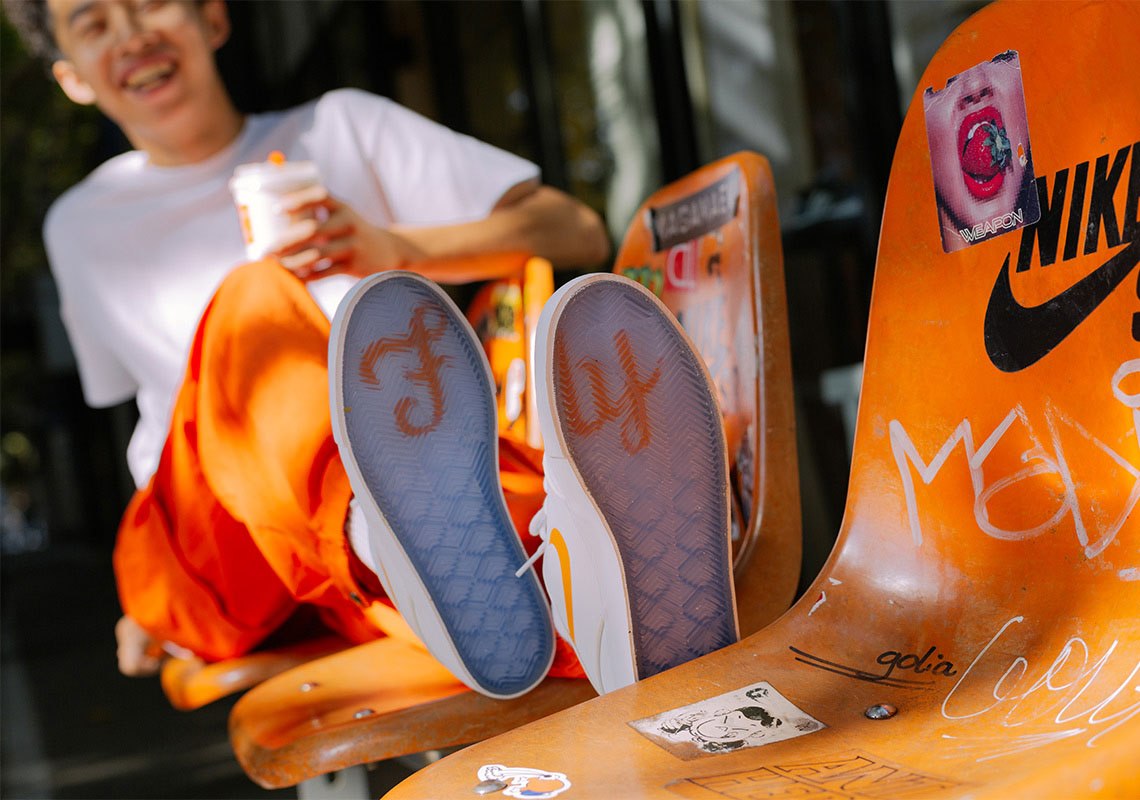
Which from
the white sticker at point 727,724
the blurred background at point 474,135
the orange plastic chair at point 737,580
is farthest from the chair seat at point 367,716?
the white sticker at point 727,724

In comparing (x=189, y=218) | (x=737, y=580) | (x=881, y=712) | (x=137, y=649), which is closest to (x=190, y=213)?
(x=189, y=218)

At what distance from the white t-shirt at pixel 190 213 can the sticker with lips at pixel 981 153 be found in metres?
0.92

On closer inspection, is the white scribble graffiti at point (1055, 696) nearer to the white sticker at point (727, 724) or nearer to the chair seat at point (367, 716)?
the white sticker at point (727, 724)

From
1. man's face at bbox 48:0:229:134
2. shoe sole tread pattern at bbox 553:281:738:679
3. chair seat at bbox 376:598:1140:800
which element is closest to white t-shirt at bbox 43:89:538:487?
man's face at bbox 48:0:229:134

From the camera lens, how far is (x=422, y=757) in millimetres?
859

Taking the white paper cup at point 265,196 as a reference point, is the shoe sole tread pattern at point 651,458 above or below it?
below

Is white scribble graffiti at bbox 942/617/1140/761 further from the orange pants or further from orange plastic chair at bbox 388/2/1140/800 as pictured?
the orange pants

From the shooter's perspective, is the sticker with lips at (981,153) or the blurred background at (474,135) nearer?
the sticker with lips at (981,153)

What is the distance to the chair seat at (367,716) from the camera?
74cm

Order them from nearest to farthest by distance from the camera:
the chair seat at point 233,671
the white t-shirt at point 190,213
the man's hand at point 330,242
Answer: the chair seat at point 233,671
the man's hand at point 330,242
the white t-shirt at point 190,213

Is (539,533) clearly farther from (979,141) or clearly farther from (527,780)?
(979,141)

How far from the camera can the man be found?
3.80 feet

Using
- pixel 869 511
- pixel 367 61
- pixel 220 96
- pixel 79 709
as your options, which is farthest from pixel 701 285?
pixel 79 709

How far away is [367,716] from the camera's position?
29.9 inches
